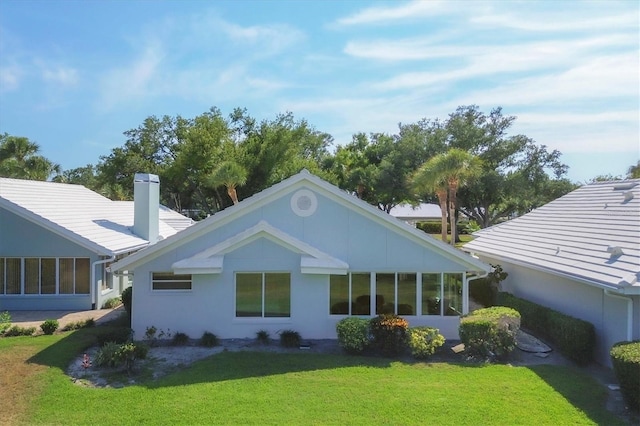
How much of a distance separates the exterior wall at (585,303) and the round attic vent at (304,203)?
8.82m

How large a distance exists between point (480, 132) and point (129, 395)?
45110mm

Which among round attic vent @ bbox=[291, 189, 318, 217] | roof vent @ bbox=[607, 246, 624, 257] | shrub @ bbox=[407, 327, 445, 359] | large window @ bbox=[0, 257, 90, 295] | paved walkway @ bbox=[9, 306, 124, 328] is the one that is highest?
round attic vent @ bbox=[291, 189, 318, 217]

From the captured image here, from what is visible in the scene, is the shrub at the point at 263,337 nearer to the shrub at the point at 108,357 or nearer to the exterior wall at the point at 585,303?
the shrub at the point at 108,357

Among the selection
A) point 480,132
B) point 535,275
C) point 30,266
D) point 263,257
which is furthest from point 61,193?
point 480,132

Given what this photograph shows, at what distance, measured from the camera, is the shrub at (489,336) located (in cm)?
1325

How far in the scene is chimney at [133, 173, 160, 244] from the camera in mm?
24031

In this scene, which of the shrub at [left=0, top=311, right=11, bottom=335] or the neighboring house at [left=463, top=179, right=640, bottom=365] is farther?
the shrub at [left=0, top=311, right=11, bottom=335]

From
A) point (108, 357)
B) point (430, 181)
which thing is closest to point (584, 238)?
point (430, 181)

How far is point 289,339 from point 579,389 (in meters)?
8.10

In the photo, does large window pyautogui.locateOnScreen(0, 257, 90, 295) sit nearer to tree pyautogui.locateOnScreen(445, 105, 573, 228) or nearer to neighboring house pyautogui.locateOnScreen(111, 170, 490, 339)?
neighboring house pyautogui.locateOnScreen(111, 170, 490, 339)

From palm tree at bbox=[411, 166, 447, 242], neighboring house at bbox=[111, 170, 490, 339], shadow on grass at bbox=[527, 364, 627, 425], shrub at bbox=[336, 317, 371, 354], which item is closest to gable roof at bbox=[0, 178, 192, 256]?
neighboring house at bbox=[111, 170, 490, 339]

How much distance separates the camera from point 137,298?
15.5 meters

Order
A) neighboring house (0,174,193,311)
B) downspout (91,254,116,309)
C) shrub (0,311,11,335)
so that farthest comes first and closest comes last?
downspout (91,254,116,309) < neighboring house (0,174,193,311) < shrub (0,311,11,335)

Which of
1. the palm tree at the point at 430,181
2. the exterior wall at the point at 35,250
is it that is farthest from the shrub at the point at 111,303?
the palm tree at the point at 430,181
